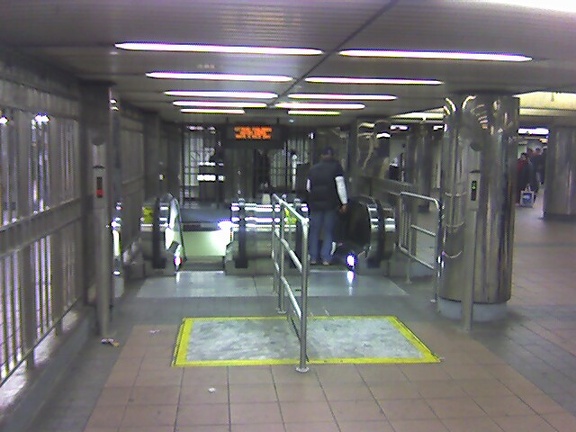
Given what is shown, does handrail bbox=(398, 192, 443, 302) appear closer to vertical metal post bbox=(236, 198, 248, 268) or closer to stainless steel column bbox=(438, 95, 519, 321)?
stainless steel column bbox=(438, 95, 519, 321)

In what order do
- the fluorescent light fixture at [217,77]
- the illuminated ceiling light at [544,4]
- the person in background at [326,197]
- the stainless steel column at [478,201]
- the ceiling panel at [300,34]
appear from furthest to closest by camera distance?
the person in background at [326,197] → the stainless steel column at [478,201] → the fluorescent light fixture at [217,77] → the ceiling panel at [300,34] → the illuminated ceiling light at [544,4]

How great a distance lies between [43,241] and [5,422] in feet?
4.05

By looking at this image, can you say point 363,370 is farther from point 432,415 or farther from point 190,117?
point 190,117

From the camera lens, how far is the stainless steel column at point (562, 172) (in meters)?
12.7

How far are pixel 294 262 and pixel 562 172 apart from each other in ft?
32.7

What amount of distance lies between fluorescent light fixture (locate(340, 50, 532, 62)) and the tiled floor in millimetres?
Answer: 2017

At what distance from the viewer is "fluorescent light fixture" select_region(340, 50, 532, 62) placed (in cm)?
338

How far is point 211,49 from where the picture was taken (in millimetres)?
3426

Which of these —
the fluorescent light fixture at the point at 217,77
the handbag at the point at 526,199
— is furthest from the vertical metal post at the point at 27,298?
the handbag at the point at 526,199

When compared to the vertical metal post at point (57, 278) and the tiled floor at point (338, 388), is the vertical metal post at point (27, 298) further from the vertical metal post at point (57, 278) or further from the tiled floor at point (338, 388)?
the vertical metal post at point (57, 278)

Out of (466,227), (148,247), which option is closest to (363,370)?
(466,227)

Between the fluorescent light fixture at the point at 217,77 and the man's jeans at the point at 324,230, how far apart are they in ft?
9.93

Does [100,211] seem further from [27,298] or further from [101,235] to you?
[27,298]

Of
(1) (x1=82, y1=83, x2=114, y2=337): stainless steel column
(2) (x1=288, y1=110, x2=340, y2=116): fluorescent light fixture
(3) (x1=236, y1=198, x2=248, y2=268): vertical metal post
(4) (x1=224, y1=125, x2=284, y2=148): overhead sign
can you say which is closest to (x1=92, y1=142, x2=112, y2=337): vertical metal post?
(1) (x1=82, y1=83, x2=114, y2=337): stainless steel column
